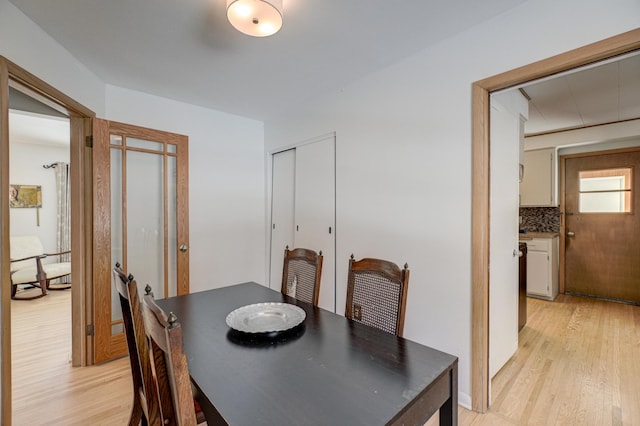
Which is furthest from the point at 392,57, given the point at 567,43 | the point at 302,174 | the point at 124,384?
the point at 124,384

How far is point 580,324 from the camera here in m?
3.23

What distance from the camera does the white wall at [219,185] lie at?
3031mm

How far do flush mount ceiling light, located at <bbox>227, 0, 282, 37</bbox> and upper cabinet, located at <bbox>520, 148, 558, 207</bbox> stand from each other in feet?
14.2

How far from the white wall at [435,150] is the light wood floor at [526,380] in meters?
0.53

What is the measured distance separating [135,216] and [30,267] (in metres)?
2.92

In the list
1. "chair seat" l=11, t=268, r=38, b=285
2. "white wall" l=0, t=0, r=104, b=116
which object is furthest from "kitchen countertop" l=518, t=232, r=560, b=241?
"chair seat" l=11, t=268, r=38, b=285

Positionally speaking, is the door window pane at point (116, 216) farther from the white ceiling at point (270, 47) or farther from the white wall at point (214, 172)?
the white ceiling at point (270, 47)

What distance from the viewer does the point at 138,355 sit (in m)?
1.22

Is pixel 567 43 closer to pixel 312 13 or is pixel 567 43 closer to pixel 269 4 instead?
pixel 312 13

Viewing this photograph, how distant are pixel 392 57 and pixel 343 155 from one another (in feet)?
2.94

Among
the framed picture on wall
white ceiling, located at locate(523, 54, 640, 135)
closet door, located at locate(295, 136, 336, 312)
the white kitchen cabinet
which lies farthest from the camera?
the framed picture on wall

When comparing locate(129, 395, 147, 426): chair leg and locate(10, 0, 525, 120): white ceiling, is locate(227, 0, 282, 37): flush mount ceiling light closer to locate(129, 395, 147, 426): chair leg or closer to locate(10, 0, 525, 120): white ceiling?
locate(10, 0, 525, 120): white ceiling

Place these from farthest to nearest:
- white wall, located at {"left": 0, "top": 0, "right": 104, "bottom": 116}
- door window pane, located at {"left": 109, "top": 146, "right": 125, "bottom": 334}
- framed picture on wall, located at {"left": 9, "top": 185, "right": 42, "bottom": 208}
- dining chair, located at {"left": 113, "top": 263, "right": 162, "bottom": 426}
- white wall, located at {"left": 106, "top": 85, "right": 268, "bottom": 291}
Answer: framed picture on wall, located at {"left": 9, "top": 185, "right": 42, "bottom": 208}
white wall, located at {"left": 106, "top": 85, "right": 268, "bottom": 291}
door window pane, located at {"left": 109, "top": 146, "right": 125, "bottom": 334}
white wall, located at {"left": 0, "top": 0, "right": 104, "bottom": 116}
dining chair, located at {"left": 113, "top": 263, "right": 162, "bottom": 426}

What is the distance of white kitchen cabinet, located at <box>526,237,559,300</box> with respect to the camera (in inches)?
158
